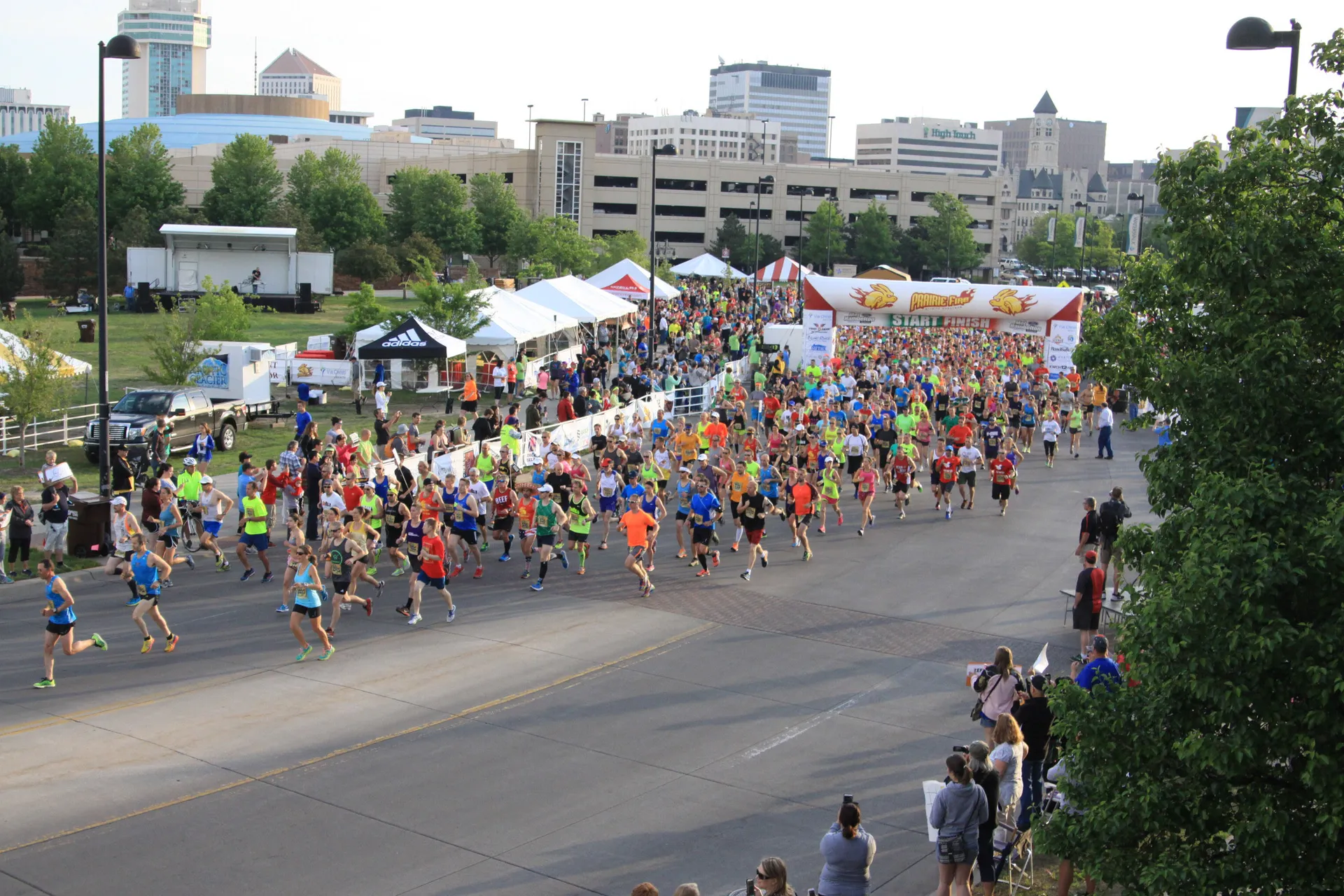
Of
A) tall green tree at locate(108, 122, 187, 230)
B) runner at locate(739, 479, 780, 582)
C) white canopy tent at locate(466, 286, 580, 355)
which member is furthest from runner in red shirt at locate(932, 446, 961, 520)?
tall green tree at locate(108, 122, 187, 230)

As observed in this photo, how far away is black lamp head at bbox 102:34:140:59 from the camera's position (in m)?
18.2

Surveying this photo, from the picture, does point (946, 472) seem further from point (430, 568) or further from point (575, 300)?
point (575, 300)

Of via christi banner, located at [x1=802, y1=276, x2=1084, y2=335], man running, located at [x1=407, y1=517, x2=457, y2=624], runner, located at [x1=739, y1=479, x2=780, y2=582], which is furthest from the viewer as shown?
via christi banner, located at [x1=802, y1=276, x2=1084, y2=335]

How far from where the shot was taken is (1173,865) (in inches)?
233

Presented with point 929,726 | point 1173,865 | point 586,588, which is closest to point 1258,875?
point 1173,865

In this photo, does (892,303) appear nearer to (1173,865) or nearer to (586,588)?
(586,588)

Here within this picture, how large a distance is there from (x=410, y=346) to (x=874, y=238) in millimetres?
83751

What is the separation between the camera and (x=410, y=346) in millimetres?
32594

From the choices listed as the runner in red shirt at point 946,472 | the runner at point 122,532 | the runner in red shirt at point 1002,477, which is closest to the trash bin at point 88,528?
the runner at point 122,532

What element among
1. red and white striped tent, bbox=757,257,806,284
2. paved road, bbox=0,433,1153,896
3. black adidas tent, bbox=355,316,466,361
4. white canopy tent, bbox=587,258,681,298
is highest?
red and white striped tent, bbox=757,257,806,284

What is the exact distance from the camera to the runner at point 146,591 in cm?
1466

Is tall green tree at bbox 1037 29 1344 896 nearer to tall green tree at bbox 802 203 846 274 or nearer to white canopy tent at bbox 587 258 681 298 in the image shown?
white canopy tent at bbox 587 258 681 298

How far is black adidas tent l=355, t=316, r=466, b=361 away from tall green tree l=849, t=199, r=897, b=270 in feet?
267

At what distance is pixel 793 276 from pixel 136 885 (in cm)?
5535
